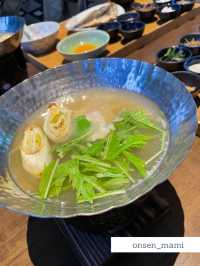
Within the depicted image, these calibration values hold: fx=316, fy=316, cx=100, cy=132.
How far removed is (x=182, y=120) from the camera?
105 centimetres

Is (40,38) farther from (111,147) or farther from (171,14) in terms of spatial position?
(111,147)

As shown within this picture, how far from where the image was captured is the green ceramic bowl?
2029mm

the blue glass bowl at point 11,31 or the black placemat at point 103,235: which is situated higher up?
the blue glass bowl at point 11,31

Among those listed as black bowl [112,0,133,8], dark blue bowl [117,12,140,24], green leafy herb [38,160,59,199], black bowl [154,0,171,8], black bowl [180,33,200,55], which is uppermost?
black bowl [154,0,171,8]

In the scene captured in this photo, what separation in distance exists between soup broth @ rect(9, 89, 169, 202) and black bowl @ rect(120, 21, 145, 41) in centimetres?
81

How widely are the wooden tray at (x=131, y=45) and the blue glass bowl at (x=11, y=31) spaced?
24 cm

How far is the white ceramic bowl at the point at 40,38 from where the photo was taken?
87.1 inches

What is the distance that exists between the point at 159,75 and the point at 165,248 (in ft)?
2.10

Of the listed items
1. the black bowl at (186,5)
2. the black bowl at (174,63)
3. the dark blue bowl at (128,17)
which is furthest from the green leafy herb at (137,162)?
the black bowl at (186,5)

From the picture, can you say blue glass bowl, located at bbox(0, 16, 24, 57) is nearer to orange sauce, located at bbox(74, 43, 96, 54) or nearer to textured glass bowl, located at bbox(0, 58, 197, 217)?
orange sauce, located at bbox(74, 43, 96, 54)

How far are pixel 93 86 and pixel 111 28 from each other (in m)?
0.94

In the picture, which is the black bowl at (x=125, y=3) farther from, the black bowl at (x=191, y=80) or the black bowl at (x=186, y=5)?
the black bowl at (x=191, y=80)

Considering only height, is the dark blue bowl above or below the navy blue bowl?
above

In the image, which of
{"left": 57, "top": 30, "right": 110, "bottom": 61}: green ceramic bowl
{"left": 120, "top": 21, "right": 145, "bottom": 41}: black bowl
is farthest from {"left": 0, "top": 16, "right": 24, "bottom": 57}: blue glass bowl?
{"left": 120, "top": 21, "right": 145, "bottom": 41}: black bowl
